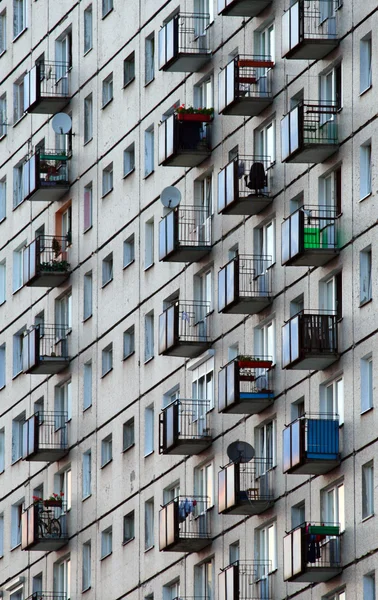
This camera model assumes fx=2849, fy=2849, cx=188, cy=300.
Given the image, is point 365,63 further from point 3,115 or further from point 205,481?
point 3,115

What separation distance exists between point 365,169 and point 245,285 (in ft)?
23.4

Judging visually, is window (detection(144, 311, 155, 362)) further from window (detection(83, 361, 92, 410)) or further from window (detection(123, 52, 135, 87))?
window (detection(123, 52, 135, 87))

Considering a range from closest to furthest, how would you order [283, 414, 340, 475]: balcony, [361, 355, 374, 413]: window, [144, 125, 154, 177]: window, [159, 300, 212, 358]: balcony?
[361, 355, 374, 413]: window, [283, 414, 340, 475]: balcony, [159, 300, 212, 358]: balcony, [144, 125, 154, 177]: window

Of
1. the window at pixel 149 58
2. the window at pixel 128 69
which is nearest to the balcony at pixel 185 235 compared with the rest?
the window at pixel 149 58

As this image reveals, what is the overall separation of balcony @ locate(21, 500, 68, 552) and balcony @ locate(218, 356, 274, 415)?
15098 mm

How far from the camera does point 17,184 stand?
10306 cm

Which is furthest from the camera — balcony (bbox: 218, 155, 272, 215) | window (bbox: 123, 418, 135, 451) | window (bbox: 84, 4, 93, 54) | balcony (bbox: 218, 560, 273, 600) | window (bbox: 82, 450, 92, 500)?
window (bbox: 84, 4, 93, 54)

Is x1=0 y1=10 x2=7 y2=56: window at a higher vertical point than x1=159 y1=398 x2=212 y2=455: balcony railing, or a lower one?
higher

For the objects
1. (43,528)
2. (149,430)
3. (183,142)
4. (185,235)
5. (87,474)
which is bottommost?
(43,528)

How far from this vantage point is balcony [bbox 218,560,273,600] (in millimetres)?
78312

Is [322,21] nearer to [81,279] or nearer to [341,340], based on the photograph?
[341,340]

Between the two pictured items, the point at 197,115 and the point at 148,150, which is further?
the point at 148,150

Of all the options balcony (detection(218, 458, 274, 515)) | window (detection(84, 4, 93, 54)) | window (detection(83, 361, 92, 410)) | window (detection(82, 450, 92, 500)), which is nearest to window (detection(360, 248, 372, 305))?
balcony (detection(218, 458, 274, 515))

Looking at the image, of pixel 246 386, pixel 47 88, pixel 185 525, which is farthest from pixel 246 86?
pixel 47 88
